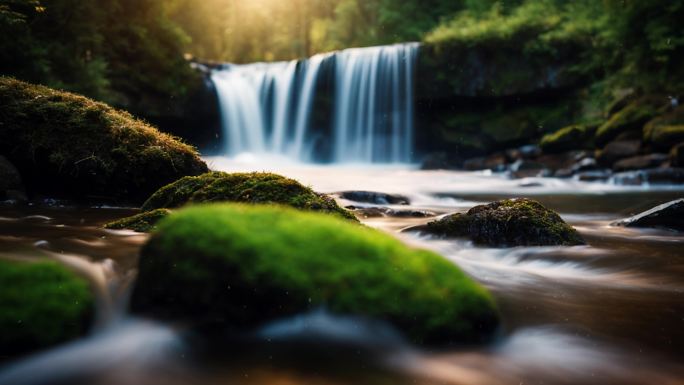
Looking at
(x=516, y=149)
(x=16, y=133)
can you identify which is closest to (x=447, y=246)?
(x=16, y=133)

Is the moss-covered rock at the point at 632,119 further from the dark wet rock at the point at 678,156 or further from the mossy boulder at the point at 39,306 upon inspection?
the mossy boulder at the point at 39,306

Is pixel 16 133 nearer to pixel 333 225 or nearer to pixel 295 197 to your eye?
pixel 295 197

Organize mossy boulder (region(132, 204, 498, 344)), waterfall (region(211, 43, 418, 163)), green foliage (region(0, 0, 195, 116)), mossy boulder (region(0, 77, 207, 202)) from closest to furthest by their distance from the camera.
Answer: mossy boulder (region(132, 204, 498, 344)) → mossy boulder (region(0, 77, 207, 202)) → green foliage (region(0, 0, 195, 116)) → waterfall (region(211, 43, 418, 163))

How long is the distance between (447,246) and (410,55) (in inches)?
746

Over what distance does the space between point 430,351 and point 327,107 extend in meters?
23.1

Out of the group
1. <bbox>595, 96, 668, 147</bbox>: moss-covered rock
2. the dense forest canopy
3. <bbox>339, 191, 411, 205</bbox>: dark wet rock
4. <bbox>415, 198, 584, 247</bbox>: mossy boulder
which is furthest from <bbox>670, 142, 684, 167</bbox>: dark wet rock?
<bbox>415, 198, 584, 247</bbox>: mossy boulder

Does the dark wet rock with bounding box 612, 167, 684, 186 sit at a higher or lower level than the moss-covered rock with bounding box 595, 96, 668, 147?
lower

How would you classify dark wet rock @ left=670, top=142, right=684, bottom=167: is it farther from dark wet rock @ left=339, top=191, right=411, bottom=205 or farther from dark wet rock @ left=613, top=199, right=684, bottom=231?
dark wet rock @ left=339, top=191, right=411, bottom=205

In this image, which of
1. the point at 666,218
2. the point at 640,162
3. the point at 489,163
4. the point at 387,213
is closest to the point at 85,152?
the point at 387,213

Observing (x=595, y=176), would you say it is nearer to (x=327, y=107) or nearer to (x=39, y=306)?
(x=327, y=107)

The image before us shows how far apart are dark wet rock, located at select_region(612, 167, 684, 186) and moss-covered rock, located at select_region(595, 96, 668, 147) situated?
2.81 meters

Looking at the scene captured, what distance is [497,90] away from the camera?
2203 centimetres

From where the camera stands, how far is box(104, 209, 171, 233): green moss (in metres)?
4.95

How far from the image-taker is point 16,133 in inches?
303
